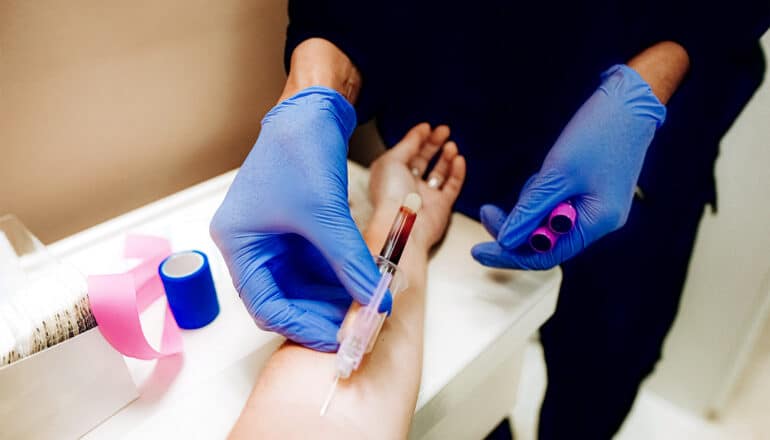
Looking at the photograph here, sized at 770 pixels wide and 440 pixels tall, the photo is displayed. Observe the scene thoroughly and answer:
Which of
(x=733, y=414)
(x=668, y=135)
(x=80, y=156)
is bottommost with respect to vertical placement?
(x=733, y=414)

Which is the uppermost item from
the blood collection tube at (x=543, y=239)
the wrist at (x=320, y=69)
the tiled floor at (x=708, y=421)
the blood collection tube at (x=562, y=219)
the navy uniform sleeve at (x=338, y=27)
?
the navy uniform sleeve at (x=338, y=27)

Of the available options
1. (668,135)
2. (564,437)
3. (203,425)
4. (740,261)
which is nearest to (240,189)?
(203,425)

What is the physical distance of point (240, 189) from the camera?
58 cm

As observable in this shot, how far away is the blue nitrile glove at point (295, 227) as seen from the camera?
54cm

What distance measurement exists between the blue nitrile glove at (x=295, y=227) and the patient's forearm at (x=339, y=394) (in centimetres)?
3

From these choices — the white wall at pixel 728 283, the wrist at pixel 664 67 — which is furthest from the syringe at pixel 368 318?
the white wall at pixel 728 283

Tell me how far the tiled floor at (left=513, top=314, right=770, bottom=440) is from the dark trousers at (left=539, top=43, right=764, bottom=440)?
0.82 ft

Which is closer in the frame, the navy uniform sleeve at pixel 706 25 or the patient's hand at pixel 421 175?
the navy uniform sleeve at pixel 706 25

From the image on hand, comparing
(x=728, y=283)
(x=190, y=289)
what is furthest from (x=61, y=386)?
(x=728, y=283)

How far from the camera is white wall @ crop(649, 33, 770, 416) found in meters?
0.88

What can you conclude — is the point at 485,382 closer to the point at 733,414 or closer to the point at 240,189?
the point at 240,189

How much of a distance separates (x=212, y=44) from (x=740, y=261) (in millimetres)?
1005

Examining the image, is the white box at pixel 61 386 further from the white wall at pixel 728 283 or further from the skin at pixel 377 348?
the white wall at pixel 728 283

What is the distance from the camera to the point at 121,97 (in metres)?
0.78
